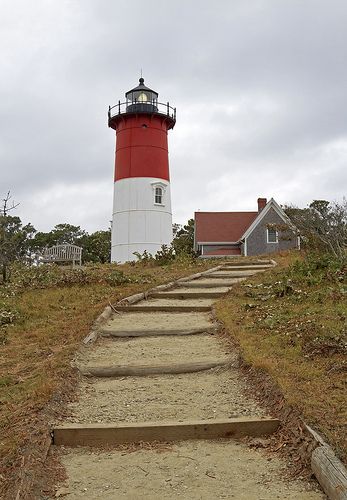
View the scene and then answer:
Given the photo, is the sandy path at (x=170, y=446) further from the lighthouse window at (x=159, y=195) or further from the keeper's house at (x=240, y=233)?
the keeper's house at (x=240, y=233)

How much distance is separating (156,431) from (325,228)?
35.0 feet

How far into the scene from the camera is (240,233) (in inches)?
1242

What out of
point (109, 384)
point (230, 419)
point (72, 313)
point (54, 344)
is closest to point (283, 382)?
point (230, 419)

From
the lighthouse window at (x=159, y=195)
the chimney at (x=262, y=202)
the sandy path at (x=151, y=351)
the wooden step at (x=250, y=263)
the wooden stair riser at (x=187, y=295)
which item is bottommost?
the sandy path at (x=151, y=351)

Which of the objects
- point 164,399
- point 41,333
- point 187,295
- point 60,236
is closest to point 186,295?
point 187,295

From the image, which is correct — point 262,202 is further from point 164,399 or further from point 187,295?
point 164,399

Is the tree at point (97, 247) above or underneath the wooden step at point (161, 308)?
above

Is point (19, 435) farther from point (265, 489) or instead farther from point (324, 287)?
point (324, 287)

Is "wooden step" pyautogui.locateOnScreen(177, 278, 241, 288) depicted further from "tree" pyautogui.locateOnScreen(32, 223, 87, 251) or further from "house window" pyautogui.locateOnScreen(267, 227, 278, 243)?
"tree" pyautogui.locateOnScreen(32, 223, 87, 251)

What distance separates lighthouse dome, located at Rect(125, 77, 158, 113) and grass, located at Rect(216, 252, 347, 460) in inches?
656

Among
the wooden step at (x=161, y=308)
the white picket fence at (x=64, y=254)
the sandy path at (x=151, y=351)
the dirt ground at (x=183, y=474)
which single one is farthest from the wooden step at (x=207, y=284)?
the white picket fence at (x=64, y=254)

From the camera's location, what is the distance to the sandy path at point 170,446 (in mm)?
3336

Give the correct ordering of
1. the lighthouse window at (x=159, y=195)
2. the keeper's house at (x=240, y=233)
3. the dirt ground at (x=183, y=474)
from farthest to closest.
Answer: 1. the keeper's house at (x=240, y=233)
2. the lighthouse window at (x=159, y=195)
3. the dirt ground at (x=183, y=474)

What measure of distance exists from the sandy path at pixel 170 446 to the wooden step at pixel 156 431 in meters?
0.08
